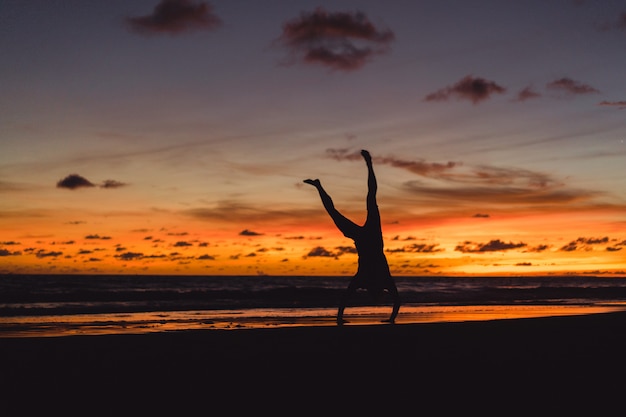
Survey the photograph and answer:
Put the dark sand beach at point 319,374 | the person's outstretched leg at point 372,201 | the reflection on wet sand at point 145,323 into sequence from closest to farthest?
the dark sand beach at point 319,374 → the person's outstretched leg at point 372,201 → the reflection on wet sand at point 145,323

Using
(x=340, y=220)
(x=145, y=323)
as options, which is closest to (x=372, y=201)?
(x=340, y=220)

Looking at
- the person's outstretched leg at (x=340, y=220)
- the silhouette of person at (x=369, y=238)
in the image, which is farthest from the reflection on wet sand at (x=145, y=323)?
the person's outstretched leg at (x=340, y=220)

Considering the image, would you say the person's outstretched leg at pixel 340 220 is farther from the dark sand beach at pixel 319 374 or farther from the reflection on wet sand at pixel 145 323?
the reflection on wet sand at pixel 145 323

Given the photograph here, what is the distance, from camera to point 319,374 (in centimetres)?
731

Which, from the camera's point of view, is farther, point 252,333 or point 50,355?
point 252,333

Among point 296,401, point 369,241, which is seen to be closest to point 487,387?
point 296,401

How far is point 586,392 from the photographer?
6262mm

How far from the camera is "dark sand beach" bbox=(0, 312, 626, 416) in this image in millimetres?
5801

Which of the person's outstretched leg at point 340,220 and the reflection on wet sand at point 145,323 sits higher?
the person's outstretched leg at point 340,220

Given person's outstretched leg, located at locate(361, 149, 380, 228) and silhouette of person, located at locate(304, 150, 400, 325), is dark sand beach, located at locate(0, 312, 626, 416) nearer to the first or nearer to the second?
silhouette of person, located at locate(304, 150, 400, 325)

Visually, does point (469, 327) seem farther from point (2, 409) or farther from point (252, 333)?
point (2, 409)

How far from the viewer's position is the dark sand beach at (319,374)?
19.0 ft

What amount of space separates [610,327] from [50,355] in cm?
1002

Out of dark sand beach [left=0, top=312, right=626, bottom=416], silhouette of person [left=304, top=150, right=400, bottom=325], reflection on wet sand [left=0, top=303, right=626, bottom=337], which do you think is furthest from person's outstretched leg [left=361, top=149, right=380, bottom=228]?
reflection on wet sand [left=0, top=303, right=626, bottom=337]
